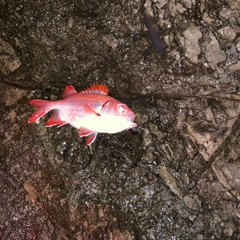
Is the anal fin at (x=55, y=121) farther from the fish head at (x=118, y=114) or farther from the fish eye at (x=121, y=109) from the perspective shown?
the fish eye at (x=121, y=109)

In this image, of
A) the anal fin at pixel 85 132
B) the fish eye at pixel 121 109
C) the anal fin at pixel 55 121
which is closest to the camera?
the fish eye at pixel 121 109

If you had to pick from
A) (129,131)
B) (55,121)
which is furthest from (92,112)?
(129,131)

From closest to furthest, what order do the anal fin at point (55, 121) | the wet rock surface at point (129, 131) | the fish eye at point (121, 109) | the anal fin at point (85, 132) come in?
the fish eye at point (121, 109)
the anal fin at point (85, 132)
the anal fin at point (55, 121)
the wet rock surface at point (129, 131)

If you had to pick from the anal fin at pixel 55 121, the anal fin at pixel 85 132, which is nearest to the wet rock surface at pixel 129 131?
the anal fin at pixel 55 121

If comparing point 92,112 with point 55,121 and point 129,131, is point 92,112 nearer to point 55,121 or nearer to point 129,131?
point 55,121

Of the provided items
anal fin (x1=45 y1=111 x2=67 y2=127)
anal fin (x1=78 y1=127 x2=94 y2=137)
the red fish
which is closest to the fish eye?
→ the red fish

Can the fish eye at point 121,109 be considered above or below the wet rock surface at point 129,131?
above

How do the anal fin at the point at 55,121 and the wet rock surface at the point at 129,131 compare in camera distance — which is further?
the wet rock surface at the point at 129,131

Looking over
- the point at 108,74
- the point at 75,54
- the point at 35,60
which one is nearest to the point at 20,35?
the point at 35,60
